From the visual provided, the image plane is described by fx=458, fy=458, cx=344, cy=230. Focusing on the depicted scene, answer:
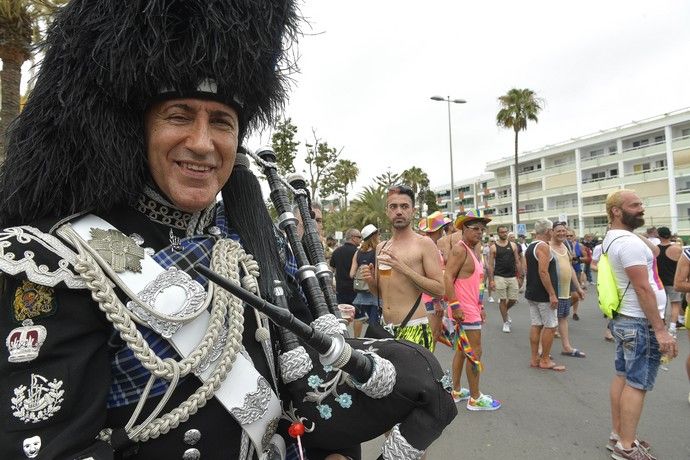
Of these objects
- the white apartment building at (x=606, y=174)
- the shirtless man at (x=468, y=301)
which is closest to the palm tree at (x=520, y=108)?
the white apartment building at (x=606, y=174)

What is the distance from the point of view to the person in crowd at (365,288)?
6527mm

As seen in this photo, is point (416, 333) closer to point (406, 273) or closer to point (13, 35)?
point (406, 273)

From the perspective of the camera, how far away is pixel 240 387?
1.29m

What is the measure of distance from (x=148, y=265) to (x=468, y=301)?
13.2 ft

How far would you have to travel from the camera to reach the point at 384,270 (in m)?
4.32

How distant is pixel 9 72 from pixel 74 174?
20.2 feet

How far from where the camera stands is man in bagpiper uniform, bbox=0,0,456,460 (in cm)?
111

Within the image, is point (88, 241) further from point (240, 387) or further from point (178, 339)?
point (240, 387)

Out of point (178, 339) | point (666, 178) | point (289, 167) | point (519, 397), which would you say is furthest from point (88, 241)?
point (666, 178)

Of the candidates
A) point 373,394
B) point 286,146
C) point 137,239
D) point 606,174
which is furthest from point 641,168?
point 137,239

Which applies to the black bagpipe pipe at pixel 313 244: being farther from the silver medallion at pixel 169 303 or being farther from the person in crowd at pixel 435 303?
the person in crowd at pixel 435 303

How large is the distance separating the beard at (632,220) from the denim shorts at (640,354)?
0.75 meters

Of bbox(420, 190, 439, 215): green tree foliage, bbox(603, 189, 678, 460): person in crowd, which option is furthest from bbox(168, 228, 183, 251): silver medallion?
bbox(420, 190, 439, 215): green tree foliage

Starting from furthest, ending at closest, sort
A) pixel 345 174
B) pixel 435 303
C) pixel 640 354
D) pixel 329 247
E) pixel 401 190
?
pixel 345 174 < pixel 329 247 < pixel 435 303 < pixel 401 190 < pixel 640 354
